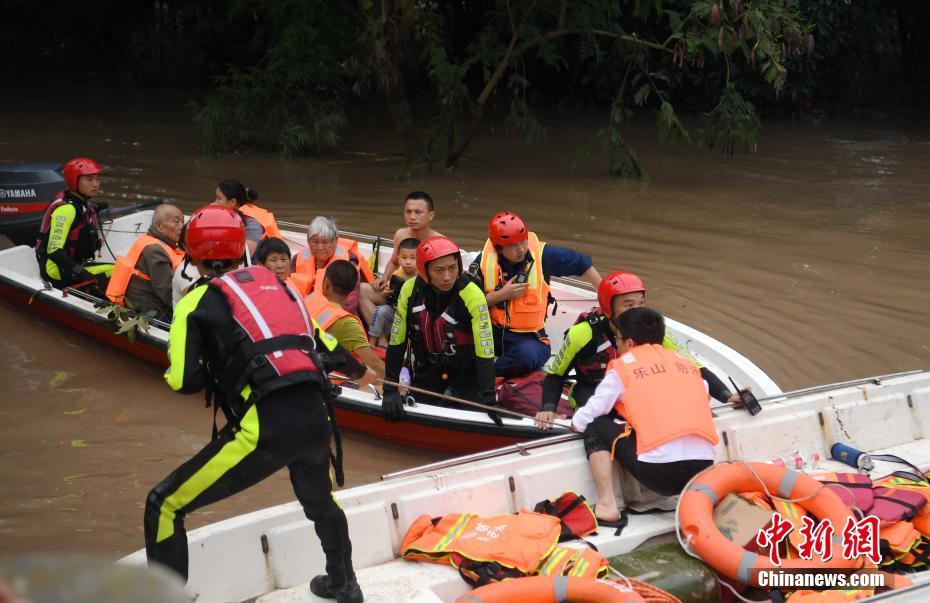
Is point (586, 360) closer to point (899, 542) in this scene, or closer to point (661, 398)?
point (661, 398)

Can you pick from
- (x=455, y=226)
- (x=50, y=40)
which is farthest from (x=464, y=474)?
(x=50, y=40)

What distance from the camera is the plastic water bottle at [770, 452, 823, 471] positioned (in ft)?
14.9

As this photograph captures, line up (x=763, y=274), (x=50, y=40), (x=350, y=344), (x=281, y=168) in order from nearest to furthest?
(x=350, y=344) → (x=763, y=274) → (x=281, y=168) → (x=50, y=40)

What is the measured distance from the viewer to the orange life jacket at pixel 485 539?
11.9 feet

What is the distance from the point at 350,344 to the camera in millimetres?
5465

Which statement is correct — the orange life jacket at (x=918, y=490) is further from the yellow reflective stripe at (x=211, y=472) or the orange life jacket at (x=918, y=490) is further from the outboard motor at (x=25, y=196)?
the outboard motor at (x=25, y=196)

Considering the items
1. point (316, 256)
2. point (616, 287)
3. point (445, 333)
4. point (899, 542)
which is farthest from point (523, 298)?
point (899, 542)

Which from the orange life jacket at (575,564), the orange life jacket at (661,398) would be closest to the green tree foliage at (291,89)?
the orange life jacket at (661,398)

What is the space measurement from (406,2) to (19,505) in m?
8.29

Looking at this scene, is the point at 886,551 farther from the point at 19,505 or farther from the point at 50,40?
the point at 50,40

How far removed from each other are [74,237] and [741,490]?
5.16 meters

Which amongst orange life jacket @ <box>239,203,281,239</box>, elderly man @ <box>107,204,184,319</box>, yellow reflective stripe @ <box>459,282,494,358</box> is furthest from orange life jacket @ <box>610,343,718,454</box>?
orange life jacket @ <box>239,203,281,239</box>

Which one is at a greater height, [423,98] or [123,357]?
[423,98]

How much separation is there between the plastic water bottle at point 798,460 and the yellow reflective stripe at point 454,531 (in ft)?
5.07
